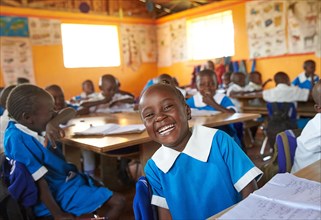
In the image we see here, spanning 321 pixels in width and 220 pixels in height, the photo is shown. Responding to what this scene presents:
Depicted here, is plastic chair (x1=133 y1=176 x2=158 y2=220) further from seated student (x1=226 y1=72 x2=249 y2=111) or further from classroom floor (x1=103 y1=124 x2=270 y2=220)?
seated student (x1=226 y1=72 x2=249 y2=111)

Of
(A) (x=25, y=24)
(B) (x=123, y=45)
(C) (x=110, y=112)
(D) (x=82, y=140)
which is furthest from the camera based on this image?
(B) (x=123, y=45)

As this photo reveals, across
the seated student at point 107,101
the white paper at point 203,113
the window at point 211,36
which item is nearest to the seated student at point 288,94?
the white paper at point 203,113

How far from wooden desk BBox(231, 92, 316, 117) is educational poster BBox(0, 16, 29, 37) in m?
4.09

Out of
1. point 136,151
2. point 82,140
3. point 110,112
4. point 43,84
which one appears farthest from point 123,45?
point 82,140

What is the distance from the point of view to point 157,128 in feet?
3.43

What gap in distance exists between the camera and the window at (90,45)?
21.2 ft

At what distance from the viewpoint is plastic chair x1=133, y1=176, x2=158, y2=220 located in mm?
909

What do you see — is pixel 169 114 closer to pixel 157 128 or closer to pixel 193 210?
pixel 157 128

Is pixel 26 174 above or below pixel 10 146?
below

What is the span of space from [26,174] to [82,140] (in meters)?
0.47

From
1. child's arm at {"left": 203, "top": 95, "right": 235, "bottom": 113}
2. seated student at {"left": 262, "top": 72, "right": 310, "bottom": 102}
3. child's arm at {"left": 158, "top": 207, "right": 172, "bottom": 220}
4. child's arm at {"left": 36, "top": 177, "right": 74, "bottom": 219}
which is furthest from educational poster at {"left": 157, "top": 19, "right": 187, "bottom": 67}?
child's arm at {"left": 158, "top": 207, "right": 172, "bottom": 220}

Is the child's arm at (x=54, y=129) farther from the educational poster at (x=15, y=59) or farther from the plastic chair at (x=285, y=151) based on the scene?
the educational poster at (x=15, y=59)

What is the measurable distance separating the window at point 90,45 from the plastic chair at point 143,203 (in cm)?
589

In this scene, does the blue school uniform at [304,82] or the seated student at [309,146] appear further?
the blue school uniform at [304,82]
